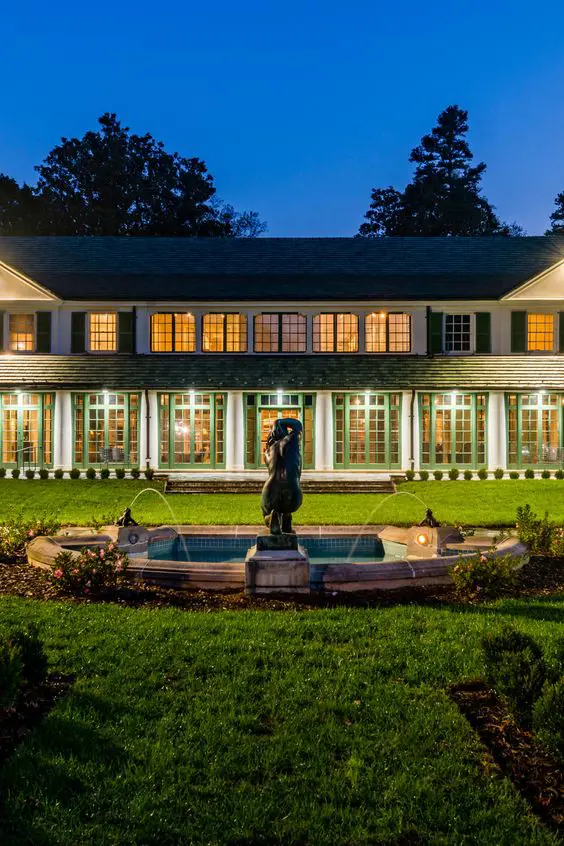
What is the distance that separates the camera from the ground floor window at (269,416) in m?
24.5

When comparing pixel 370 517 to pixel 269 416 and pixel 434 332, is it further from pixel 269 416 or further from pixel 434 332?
pixel 434 332

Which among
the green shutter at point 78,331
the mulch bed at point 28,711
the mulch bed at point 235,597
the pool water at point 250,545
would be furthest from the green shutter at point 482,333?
the mulch bed at point 28,711

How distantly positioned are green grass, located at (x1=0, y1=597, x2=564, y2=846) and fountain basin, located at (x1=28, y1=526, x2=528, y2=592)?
1629mm

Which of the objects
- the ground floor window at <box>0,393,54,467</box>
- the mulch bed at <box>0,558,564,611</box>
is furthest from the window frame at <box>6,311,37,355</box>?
the mulch bed at <box>0,558,564,611</box>

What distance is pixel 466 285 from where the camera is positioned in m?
26.2

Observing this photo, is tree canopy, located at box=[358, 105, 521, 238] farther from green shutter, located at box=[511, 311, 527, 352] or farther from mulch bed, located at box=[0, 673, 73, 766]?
mulch bed, located at box=[0, 673, 73, 766]

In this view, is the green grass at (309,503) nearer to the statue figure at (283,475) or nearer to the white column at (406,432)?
the white column at (406,432)

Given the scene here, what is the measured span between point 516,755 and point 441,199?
56.9m

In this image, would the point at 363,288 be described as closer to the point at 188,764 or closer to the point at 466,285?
the point at 466,285

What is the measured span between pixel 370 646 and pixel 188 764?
2.66m

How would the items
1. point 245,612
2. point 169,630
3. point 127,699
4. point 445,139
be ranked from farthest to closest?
point 445,139 < point 245,612 < point 169,630 < point 127,699

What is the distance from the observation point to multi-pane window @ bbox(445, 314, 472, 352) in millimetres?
25656

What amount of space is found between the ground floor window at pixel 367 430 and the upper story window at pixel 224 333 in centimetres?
444

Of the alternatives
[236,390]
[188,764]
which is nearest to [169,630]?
[188,764]
